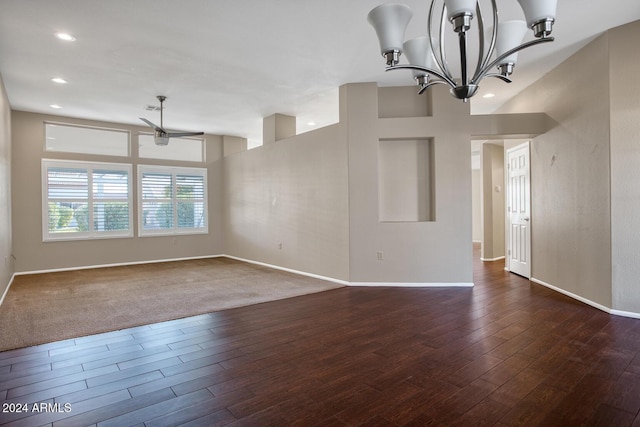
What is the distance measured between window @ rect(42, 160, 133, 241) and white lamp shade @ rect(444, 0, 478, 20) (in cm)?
731

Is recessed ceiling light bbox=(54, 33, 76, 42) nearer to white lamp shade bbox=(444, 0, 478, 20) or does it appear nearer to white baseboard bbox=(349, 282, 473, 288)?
white lamp shade bbox=(444, 0, 478, 20)

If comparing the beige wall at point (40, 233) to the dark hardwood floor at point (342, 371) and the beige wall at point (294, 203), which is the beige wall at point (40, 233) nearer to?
the beige wall at point (294, 203)

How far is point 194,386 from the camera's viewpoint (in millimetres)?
2283

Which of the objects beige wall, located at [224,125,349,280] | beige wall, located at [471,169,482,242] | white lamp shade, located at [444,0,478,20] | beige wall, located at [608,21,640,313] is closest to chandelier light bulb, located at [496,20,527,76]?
white lamp shade, located at [444,0,478,20]

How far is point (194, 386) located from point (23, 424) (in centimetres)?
89

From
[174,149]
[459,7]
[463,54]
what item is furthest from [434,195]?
[174,149]

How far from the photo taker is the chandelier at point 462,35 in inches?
75.3

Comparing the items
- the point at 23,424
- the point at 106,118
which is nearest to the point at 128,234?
the point at 106,118

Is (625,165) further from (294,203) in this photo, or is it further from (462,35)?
(294,203)

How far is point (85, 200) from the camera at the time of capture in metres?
6.91

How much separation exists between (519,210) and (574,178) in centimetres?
154

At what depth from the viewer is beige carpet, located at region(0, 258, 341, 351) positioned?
350cm

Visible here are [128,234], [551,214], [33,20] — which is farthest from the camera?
[128,234]

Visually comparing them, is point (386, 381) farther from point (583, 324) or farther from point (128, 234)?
point (128, 234)
